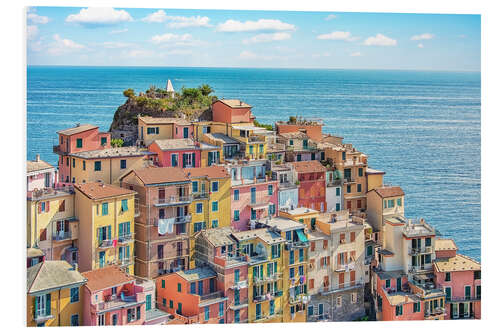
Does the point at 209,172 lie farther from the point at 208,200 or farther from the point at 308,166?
the point at 308,166

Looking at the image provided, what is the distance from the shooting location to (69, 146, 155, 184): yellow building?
24.5 m

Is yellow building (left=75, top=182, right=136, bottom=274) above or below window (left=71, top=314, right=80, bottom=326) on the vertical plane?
above

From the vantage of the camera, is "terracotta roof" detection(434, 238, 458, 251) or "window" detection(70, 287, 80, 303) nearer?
"window" detection(70, 287, 80, 303)

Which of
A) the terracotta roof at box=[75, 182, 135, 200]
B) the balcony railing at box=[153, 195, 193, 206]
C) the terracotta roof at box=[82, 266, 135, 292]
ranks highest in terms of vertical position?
the terracotta roof at box=[75, 182, 135, 200]

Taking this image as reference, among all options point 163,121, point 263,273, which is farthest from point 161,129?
point 263,273

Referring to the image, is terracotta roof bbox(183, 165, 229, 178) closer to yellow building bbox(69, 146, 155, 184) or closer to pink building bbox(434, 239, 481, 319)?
yellow building bbox(69, 146, 155, 184)

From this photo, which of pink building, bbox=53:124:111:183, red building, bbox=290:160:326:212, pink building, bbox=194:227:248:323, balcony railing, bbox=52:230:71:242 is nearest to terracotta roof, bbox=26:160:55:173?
pink building, bbox=53:124:111:183

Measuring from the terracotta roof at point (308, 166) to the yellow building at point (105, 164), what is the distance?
518cm

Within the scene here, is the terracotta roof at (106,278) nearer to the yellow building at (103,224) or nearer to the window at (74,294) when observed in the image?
the window at (74,294)

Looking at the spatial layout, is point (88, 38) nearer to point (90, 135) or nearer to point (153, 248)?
point (90, 135)

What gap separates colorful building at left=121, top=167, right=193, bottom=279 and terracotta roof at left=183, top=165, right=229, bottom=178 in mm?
538

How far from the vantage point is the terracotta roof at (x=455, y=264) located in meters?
26.2

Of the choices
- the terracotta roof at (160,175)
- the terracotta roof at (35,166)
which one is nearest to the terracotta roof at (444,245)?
the terracotta roof at (160,175)

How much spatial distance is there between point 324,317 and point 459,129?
18.8m
